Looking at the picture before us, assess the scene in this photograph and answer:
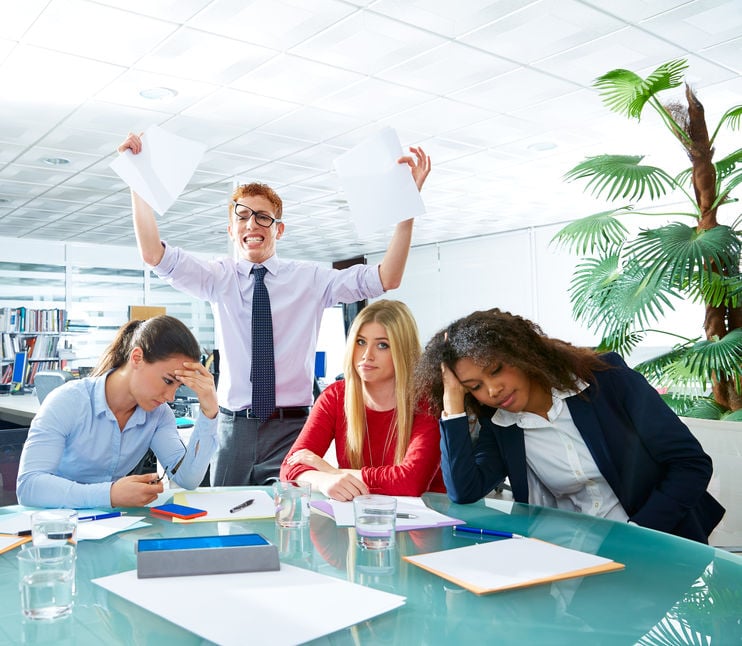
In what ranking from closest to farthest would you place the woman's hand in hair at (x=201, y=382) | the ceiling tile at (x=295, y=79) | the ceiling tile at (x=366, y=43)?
the woman's hand in hair at (x=201, y=382)
the ceiling tile at (x=366, y=43)
the ceiling tile at (x=295, y=79)

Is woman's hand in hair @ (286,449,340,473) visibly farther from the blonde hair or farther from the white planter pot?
the white planter pot

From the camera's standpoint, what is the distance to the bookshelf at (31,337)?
8.54m

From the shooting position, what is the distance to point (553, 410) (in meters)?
1.63

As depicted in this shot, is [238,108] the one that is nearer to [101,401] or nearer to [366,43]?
[366,43]

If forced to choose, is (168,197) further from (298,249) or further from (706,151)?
(298,249)

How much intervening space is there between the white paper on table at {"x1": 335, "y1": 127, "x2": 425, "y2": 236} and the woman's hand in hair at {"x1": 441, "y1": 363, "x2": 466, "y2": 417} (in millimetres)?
468

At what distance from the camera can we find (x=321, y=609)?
2.88 ft

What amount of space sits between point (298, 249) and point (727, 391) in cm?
822

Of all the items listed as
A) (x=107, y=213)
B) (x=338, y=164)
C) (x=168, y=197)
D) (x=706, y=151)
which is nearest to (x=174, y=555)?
(x=168, y=197)

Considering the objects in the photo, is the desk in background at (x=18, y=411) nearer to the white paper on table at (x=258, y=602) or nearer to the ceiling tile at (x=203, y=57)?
the ceiling tile at (x=203, y=57)

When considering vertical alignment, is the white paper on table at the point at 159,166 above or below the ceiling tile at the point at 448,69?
below

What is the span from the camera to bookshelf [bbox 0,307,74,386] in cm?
854

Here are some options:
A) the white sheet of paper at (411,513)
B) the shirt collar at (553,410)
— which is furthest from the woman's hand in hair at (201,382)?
the shirt collar at (553,410)

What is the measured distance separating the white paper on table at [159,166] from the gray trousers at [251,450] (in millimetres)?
737
